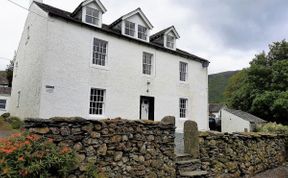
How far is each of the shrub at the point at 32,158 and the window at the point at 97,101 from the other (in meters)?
10.6

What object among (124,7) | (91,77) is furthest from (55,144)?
(124,7)

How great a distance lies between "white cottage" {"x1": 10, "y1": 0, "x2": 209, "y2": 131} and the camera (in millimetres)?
13891

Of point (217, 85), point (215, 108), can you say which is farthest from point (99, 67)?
point (217, 85)

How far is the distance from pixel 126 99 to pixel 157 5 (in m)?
6.48

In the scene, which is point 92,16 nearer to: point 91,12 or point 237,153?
point 91,12

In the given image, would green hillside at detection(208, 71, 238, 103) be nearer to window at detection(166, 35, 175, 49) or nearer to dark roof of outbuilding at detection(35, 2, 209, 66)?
dark roof of outbuilding at detection(35, 2, 209, 66)

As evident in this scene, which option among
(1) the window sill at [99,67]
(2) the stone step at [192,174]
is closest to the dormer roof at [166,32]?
(1) the window sill at [99,67]

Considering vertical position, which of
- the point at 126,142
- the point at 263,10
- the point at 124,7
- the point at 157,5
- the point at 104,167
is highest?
the point at 124,7

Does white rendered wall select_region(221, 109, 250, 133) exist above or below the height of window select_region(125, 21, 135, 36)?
below

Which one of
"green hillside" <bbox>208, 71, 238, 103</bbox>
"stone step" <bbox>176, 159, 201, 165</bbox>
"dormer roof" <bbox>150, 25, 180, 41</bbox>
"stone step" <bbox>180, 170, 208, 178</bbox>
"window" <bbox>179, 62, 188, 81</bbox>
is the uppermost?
"green hillside" <bbox>208, 71, 238, 103</bbox>

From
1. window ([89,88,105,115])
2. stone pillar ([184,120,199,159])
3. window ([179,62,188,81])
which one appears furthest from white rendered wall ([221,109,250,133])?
stone pillar ([184,120,199,159])

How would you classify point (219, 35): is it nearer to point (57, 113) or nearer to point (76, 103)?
point (76, 103)

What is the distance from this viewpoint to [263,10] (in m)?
12.2

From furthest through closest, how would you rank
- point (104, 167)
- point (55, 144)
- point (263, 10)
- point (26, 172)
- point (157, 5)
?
point (157, 5) < point (263, 10) < point (104, 167) < point (55, 144) < point (26, 172)
